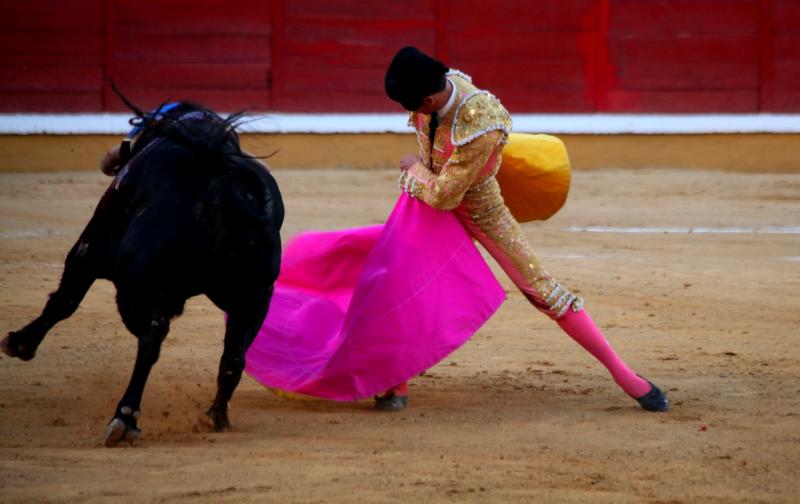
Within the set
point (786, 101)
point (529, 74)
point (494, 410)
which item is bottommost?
point (494, 410)

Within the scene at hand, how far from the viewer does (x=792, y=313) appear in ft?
18.0

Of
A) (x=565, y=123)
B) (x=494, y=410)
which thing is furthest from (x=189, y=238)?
(x=565, y=123)

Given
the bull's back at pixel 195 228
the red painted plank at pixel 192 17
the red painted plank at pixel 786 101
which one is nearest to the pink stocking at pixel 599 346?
the bull's back at pixel 195 228

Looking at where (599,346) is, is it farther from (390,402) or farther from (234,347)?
(234,347)

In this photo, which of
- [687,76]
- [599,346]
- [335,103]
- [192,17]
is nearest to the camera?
[599,346]

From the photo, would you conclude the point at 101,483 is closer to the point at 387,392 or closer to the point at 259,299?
the point at 259,299

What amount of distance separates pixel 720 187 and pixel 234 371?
6.01 meters

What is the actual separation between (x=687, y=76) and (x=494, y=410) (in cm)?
665

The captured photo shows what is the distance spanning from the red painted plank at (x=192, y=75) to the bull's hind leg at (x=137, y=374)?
6.61m

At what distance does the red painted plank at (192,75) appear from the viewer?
9.80m

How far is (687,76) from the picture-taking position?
10164mm

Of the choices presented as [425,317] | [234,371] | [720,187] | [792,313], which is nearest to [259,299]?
[234,371]

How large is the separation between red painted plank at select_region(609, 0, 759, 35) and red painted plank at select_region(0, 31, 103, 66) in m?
3.61

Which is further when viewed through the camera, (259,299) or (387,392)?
(387,392)
